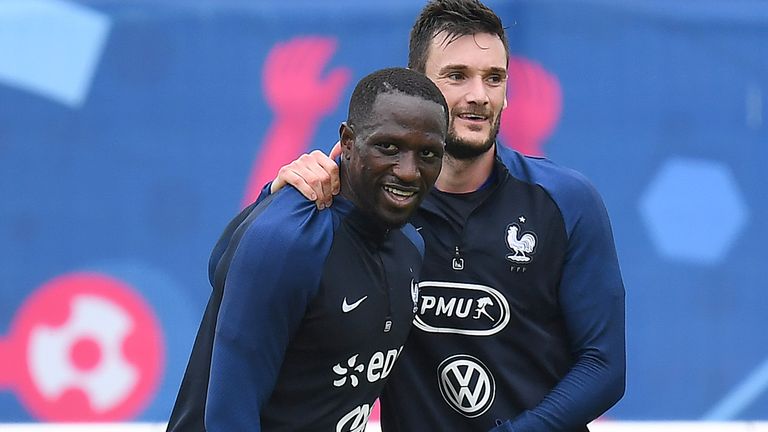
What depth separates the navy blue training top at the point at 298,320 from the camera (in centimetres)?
200

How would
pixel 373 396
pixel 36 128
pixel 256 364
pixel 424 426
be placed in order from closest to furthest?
pixel 256 364
pixel 373 396
pixel 424 426
pixel 36 128

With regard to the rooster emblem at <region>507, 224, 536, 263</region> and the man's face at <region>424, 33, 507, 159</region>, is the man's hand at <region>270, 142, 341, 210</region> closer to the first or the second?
the man's face at <region>424, 33, 507, 159</region>

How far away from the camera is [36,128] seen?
411cm

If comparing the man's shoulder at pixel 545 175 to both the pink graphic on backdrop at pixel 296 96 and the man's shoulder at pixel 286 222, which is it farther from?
the pink graphic on backdrop at pixel 296 96

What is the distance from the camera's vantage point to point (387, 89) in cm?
212

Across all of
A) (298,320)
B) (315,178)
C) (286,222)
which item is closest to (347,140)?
(315,178)

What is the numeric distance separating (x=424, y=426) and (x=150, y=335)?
1.89 meters

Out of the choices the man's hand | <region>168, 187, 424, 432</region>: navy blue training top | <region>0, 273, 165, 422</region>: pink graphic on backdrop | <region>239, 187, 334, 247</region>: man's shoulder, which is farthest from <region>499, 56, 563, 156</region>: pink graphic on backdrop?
<region>239, 187, 334, 247</region>: man's shoulder

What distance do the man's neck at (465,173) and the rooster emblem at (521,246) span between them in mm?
157

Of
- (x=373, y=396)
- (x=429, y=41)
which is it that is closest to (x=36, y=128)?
(x=429, y=41)

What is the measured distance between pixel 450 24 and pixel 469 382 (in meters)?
0.78

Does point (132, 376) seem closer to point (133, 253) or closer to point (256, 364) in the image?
point (133, 253)

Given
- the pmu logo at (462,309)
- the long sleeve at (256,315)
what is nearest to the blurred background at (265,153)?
the pmu logo at (462,309)

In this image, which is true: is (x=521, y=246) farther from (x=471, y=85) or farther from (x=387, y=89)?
(x=387, y=89)
